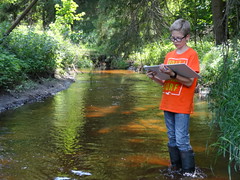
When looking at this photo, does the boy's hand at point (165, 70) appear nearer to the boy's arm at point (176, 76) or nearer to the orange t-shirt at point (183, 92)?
the boy's arm at point (176, 76)

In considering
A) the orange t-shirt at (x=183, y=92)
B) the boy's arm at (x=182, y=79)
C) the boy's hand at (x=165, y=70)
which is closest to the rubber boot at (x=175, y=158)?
the orange t-shirt at (x=183, y=92)

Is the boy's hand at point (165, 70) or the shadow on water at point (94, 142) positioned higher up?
the boy's hand at point (165, 70)

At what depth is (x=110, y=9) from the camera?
24.2 ft

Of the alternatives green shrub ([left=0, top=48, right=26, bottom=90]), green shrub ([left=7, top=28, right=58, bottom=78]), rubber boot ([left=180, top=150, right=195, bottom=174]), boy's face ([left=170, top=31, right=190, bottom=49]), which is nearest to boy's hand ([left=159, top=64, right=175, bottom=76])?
boy's face ([left=170, top=31, right=190, bottom=49])

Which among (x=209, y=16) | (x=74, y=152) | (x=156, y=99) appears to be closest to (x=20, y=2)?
(x=209, y=16)

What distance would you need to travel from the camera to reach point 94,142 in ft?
16.9

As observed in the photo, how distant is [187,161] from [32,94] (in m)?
7.04

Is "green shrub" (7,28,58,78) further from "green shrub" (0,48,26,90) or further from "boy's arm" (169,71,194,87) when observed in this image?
"boy's arm" (169,71,194,87)

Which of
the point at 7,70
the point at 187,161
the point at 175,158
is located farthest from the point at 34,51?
the point at 187,161

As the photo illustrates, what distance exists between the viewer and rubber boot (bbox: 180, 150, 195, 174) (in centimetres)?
345

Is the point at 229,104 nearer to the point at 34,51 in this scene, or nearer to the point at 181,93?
the point at 181,93

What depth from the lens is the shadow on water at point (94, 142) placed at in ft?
12.4

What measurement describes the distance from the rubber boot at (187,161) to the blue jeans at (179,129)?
0.05 meters

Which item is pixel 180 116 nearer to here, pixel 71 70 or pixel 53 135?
pixel 53 135
